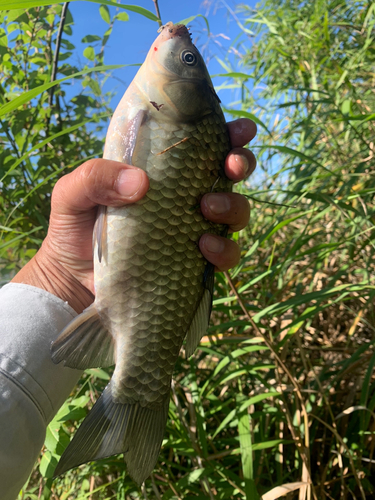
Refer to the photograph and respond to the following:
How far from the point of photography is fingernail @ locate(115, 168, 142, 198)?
0.90 meters

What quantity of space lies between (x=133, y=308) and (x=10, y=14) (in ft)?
4.56

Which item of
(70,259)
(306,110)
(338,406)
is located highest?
(306,110)

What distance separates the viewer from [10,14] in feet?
5.05

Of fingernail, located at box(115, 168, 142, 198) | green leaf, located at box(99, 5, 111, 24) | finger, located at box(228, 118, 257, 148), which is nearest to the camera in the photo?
fingernail, located at box(115, 168, 142, 198)

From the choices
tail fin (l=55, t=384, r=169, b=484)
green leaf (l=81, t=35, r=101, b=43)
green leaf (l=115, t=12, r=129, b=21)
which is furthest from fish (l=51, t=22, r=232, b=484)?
green leaf (l=81, t=35, r=101, b=43)

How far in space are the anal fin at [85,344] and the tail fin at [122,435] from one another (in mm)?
87

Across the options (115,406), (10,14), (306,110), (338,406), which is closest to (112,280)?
(115,406)

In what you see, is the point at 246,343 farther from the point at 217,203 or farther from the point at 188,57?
the point at 188,57

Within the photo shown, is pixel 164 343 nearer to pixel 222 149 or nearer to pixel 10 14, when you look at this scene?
pixel 222 149

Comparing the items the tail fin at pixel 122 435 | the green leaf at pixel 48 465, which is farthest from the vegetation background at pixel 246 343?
the tail fin at pixel 122 435

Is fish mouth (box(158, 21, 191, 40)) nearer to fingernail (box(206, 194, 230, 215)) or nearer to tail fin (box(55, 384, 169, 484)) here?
fingernail (box(206, 194, 230, 215))

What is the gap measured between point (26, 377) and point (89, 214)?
0.53 meters

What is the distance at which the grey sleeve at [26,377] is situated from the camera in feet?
3.13

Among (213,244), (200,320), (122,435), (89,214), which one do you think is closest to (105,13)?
(89,214)
